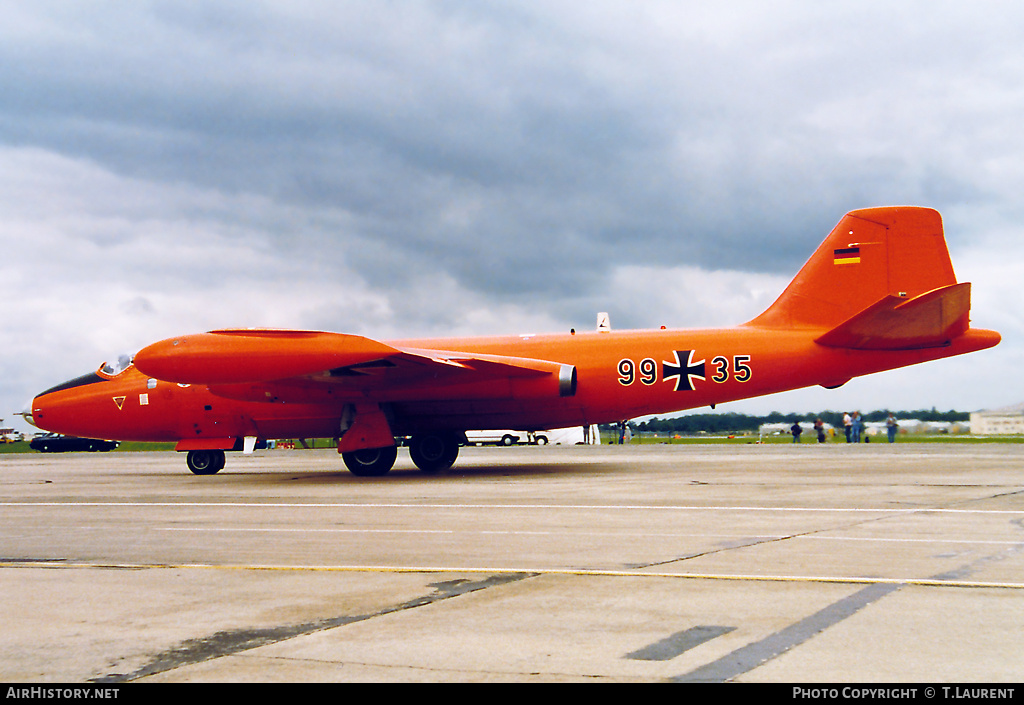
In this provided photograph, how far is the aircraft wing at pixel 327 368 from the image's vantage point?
18.1m

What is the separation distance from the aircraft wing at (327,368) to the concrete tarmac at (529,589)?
A: 4487mm

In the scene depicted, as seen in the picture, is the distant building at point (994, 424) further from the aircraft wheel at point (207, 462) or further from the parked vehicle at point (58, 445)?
the parked vehicle at point (58, 445)

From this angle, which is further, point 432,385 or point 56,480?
point 56,480

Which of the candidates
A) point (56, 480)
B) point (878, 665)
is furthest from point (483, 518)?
point (56, 480)

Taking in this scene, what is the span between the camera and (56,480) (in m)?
22.8

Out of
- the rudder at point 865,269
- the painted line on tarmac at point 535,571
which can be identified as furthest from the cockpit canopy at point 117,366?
the rudder at point 865,269

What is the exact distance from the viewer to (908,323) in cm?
1884

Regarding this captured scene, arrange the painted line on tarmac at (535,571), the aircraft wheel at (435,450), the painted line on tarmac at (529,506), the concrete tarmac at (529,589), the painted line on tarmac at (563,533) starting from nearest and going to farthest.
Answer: the concrete tarmac at (529,589)
the painted line on tarmac at (535,571)
the painted line on tarmac at (563,533)
the painted line on tarmac at (529,506)
the aircraft wheel at (435,450)

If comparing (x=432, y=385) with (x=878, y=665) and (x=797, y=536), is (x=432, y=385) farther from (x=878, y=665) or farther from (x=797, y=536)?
(x=878, y=665)

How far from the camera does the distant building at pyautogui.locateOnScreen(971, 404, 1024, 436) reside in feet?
164

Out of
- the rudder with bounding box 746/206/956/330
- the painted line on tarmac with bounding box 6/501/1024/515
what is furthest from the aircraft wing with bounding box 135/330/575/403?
the rudder with bounding box 746/206/956/330

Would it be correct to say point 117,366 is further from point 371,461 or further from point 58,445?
point 58,445

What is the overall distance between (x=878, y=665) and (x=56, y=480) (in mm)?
23470
